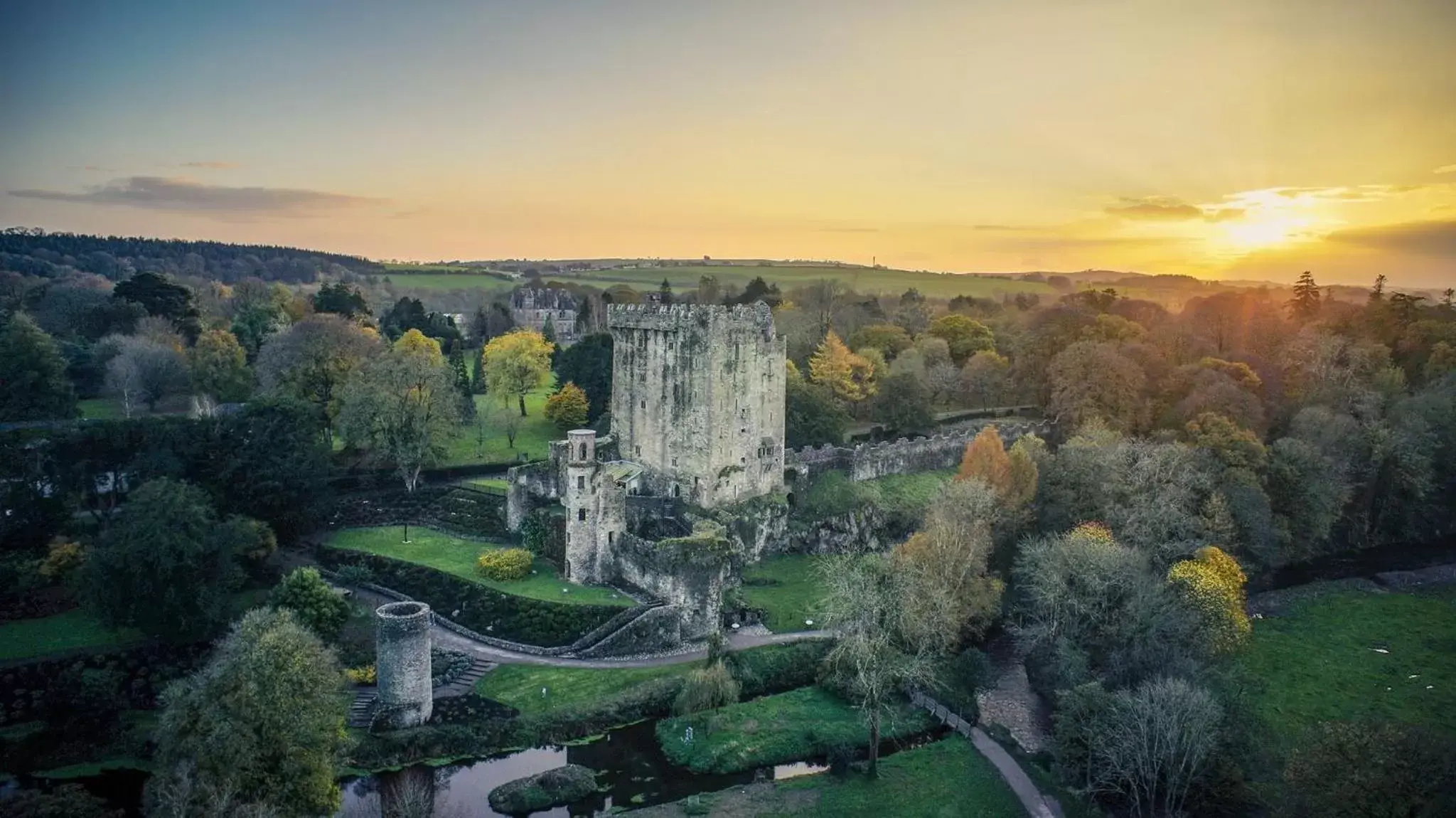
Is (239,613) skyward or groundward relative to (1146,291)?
groundward

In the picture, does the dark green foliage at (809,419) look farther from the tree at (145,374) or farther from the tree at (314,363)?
the tree at (145,374)

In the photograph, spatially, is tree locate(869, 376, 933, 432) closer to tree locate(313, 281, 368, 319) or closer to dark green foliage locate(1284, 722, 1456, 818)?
dark green foliage locate(1284, 722, 1456, 818)

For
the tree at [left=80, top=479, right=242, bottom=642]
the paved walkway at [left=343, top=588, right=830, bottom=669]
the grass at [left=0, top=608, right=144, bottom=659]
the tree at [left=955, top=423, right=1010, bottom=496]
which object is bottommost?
the paved walkway at [left=343, top=588, right=830, bottom=669]

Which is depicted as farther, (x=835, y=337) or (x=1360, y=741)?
(x=835, y=337)

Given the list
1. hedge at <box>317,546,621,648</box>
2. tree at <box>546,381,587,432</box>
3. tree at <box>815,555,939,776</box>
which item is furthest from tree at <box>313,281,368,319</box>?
tree at <box>815,555,939,776</box>

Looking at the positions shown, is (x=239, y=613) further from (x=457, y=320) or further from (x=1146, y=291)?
(x=1146, y=291)

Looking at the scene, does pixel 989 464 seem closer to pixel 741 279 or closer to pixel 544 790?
pixel 544 790

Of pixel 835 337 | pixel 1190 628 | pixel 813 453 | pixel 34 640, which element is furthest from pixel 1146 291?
pixel 34 640
